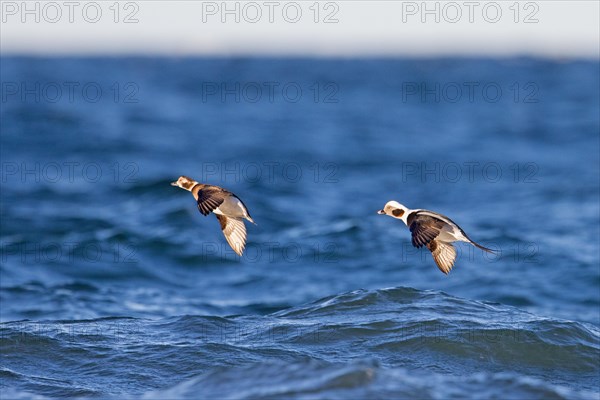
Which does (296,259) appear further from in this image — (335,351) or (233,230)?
(335,351)

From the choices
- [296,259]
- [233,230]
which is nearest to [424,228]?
[233,230]

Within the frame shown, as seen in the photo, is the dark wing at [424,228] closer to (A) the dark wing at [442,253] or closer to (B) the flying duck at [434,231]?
(B) the flying duck at [434,231]

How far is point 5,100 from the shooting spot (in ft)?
136

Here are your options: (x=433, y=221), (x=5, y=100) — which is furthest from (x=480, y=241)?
(x=5, y=100)

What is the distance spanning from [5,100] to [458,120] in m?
19.9

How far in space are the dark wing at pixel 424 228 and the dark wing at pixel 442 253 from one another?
65 centimetres

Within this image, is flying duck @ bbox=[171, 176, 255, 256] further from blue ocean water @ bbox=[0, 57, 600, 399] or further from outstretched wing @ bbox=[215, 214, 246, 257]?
blue ocean water @ bbox=[0, 57, 600, 399]

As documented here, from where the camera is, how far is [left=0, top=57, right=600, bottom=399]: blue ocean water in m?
8.16

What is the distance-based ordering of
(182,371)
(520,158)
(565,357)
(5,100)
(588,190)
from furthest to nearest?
1. (5,100)
2. (520,158)
3. (588,190)
4. (565,357)
5. (182,371)

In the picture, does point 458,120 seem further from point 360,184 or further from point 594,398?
point 594,398

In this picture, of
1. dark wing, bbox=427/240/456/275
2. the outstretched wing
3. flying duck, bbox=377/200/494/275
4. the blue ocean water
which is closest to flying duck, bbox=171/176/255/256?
the outstretched wing

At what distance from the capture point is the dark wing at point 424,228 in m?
7.55

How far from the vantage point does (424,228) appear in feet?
25.8

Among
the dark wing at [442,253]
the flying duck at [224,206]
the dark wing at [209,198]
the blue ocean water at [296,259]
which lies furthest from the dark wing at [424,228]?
the dark wing at [209,198]
